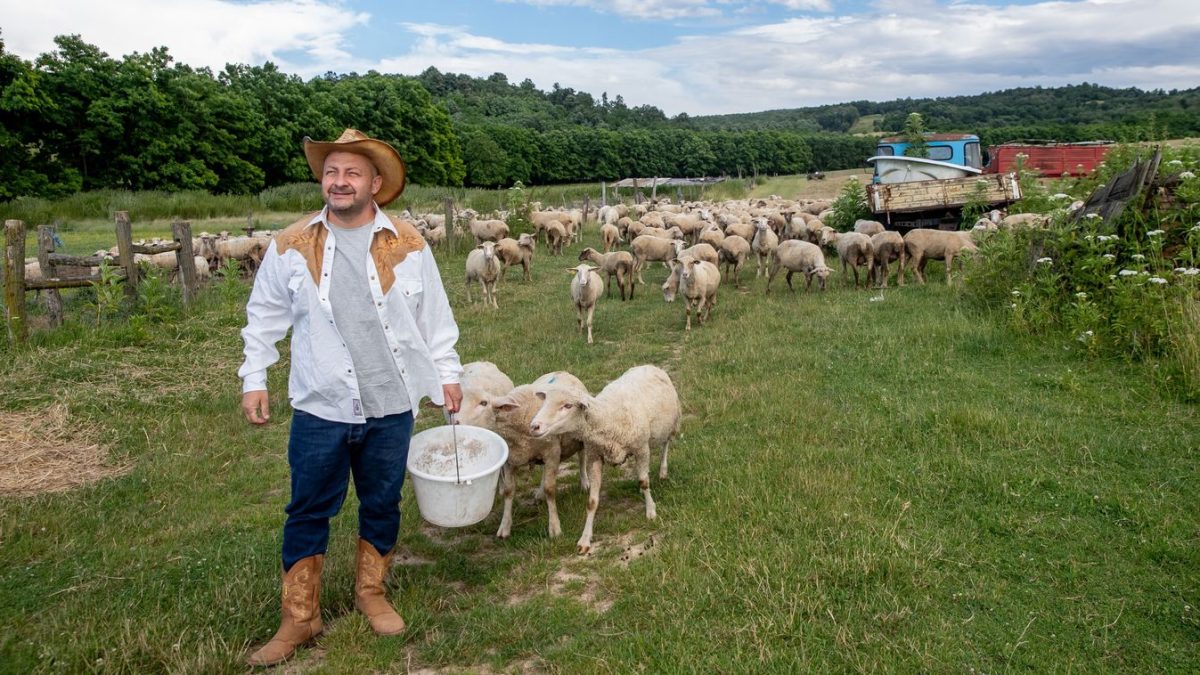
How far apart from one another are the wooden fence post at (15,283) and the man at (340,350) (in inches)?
316

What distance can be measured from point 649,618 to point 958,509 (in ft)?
8.19

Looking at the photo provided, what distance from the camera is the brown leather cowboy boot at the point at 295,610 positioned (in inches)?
147

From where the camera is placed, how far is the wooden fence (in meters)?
9.49

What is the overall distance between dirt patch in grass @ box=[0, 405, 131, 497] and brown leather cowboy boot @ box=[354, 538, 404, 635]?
358cm

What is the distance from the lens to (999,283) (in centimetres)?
1092

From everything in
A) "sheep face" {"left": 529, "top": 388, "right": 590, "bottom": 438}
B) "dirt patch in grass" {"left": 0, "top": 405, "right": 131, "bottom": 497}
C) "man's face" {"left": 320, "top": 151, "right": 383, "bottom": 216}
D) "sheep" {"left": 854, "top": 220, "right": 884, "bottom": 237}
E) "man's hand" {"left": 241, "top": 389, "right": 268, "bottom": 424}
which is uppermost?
"man's face" {"left": 320, "top": 151, "right": 383, "bottom": 216}

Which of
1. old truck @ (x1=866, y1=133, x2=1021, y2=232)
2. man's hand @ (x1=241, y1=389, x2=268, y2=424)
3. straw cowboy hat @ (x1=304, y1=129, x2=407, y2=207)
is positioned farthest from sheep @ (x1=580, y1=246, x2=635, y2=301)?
man's hand @ (x1=241, y1=389, x2=268, y2=424)

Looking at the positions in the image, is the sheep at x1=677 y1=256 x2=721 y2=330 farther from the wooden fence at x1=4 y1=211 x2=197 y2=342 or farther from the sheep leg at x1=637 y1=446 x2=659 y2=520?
the wooden fence at x1=4 y1=211 x2=197 y2=342

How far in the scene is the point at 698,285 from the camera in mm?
12141

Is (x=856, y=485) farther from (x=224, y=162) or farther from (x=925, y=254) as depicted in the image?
(x=224, y=162)

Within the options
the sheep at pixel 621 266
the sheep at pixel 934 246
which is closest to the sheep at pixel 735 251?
the sheep at pixel 621 266

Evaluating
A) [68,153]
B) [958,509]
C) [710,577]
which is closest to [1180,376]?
[958,509]

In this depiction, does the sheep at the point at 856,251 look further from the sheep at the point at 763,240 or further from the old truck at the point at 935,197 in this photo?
the old truck at the point at 935,197

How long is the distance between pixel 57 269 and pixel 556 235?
13140 mm
